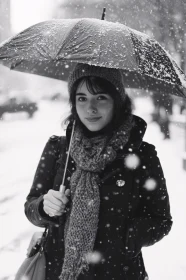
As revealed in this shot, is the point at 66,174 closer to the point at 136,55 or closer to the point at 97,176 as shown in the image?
the point at 97,176

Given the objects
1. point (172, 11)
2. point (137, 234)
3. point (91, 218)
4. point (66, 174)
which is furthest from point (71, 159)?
point (172, 11)

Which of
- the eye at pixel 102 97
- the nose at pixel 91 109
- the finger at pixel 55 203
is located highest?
the eye at pixel 102 97

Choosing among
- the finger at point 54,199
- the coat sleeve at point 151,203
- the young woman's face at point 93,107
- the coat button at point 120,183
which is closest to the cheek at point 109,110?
the young woman's face at point 93,107

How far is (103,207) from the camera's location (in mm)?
1955

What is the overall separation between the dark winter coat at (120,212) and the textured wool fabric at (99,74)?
0.37m

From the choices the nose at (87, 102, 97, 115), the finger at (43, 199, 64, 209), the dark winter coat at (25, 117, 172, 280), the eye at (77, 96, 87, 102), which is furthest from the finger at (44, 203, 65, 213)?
the eye at (77, 96, 87, 102)

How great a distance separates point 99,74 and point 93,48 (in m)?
0.29

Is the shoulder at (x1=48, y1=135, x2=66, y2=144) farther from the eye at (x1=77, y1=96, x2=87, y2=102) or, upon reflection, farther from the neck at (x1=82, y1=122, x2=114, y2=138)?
the eye at (x1=77, y1=96, x2=87, y2=102)

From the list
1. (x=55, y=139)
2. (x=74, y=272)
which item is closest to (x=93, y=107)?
(x=55, y=139)

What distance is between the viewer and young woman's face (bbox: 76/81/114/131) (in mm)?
2043

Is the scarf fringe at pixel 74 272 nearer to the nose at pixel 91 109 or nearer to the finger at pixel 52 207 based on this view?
the finger at pixel 52 207

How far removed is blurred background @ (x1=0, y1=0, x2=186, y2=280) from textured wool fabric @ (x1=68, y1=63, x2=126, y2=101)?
0.48 meters

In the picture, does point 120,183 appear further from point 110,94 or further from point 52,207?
point 110,94

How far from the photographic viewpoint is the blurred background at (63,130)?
4.27m
